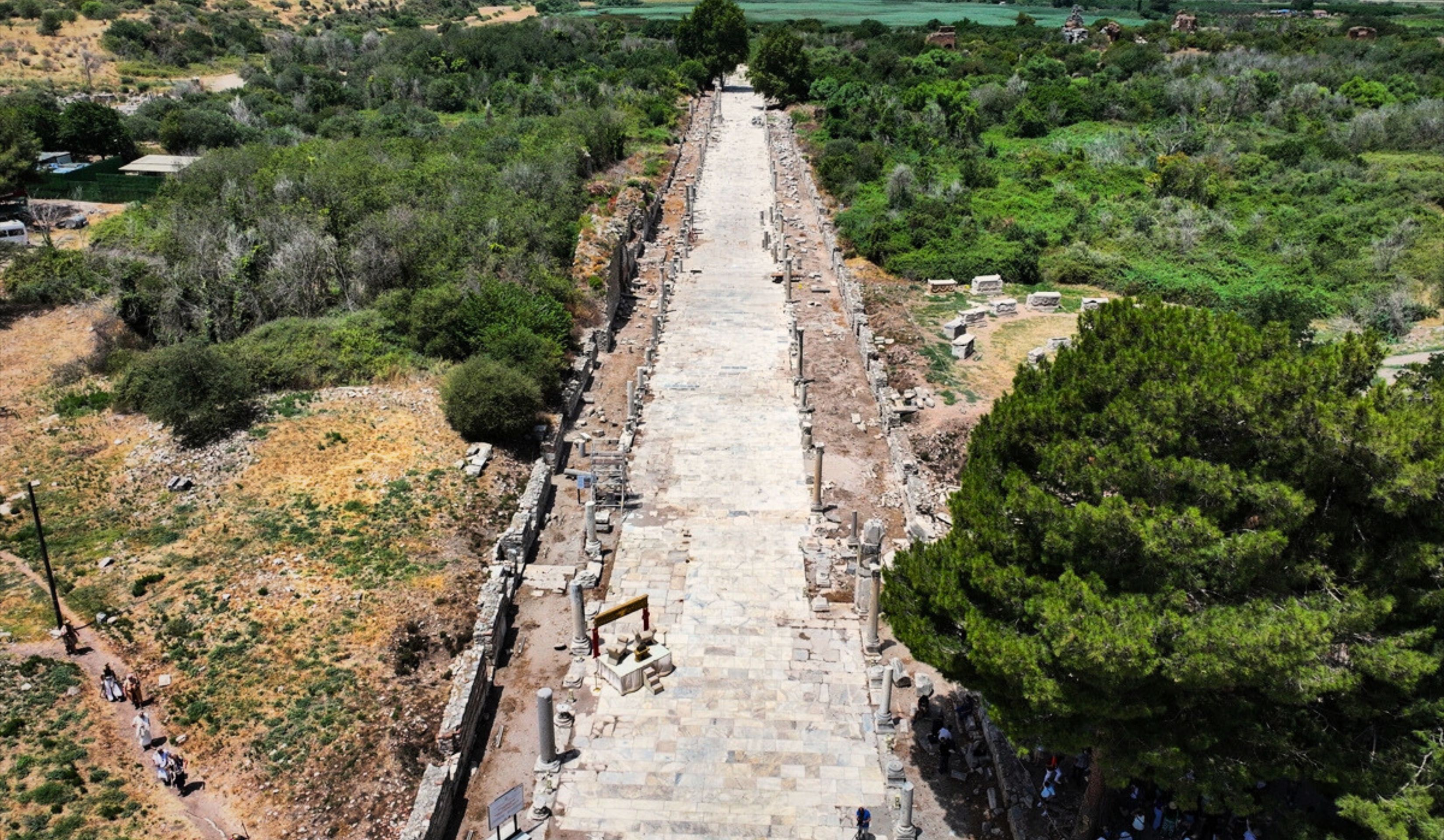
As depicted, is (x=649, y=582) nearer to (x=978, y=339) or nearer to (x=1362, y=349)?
(x=1362, y=349)

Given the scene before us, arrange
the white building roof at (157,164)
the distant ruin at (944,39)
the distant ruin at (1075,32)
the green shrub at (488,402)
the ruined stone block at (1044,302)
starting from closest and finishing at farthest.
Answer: the green shrub at (488,402), the ruined stone block at (1044,302), the white building roof at (157,164), the distant ruin at (944,39), the distant ruin at (1075,32)

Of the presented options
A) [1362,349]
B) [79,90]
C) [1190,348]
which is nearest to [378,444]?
[1190,348]

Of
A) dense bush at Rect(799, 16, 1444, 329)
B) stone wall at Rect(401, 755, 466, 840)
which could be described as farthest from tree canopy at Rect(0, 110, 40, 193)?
stone wall at Rect(401, 755, 466, 840)

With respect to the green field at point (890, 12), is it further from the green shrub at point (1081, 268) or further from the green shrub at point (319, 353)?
the green shrub at point (319, 353)

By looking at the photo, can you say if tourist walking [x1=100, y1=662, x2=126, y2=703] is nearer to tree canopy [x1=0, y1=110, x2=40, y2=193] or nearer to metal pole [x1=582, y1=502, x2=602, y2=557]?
metal pole [x1=582, y1=502, x2=602, y2=557]

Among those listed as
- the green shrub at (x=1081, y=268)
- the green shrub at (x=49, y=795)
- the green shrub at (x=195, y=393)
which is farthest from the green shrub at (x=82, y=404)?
the green shrub at (x=1081, y=268)

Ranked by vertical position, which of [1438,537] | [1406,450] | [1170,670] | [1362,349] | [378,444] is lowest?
[378,444]
